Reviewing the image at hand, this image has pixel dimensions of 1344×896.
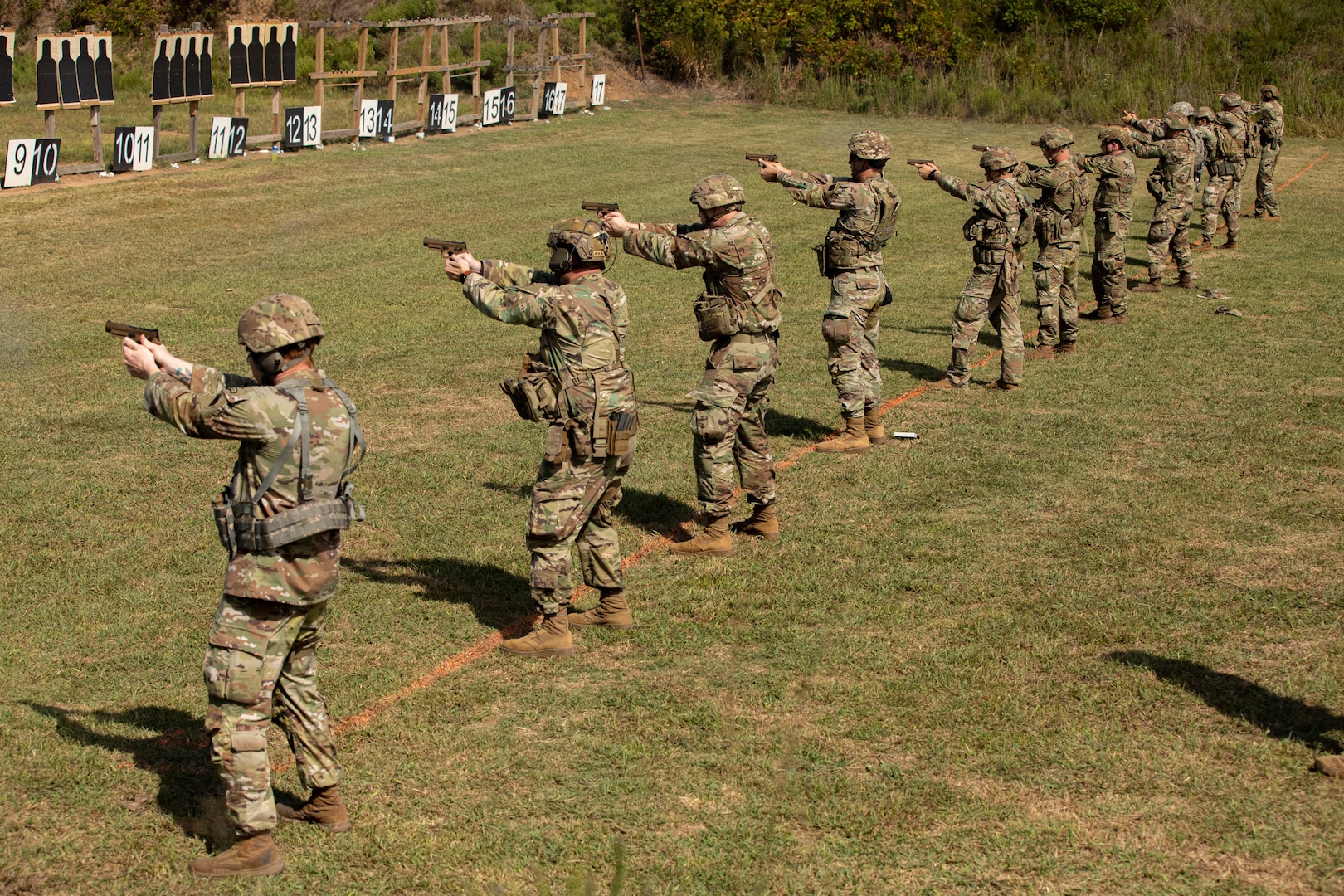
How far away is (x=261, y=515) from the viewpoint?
6.24m

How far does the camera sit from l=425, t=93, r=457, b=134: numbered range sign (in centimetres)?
3562

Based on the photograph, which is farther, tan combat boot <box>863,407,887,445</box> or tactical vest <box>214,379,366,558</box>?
tan combat boot <box>863,407,887,445</box>

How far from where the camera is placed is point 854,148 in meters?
12.7

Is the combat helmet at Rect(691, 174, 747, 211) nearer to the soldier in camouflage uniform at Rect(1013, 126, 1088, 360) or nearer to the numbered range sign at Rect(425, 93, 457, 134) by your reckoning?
the soldier in camouflage uniform at Rect(1013, 126, 1088, 360)

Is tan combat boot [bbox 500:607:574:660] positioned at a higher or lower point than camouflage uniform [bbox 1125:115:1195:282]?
lower

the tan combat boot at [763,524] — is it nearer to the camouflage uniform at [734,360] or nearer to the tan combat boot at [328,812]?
the camouflage uniform at [734,360]

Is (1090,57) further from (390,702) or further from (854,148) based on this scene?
(390,702)

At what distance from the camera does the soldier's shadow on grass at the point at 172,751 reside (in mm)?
6781

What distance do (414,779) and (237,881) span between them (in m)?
1.16

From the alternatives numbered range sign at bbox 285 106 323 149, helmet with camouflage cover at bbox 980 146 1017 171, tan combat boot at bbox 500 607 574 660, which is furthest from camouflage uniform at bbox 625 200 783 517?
numbered range sign at bbox 285 106 323 149

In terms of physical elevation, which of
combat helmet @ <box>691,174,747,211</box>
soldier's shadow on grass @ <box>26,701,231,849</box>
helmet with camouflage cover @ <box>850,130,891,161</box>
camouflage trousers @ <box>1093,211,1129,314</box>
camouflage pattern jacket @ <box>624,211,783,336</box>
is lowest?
soldier's shadow on grass @ <box>26,701,231,849</box>

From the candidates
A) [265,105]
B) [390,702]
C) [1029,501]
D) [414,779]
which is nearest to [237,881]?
[414,779]

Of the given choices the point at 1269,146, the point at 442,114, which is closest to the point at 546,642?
the point at 1269,146

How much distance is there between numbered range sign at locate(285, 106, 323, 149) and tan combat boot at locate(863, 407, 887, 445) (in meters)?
21.8
